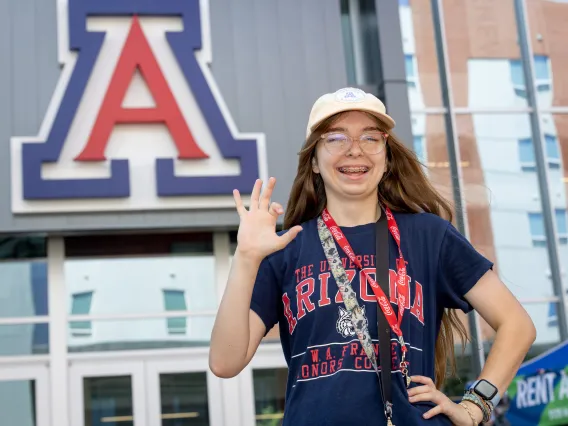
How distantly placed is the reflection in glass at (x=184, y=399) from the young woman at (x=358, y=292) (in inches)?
280

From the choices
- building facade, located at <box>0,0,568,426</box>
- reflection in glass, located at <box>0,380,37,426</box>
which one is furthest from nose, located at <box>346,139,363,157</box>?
reflection in glass, located at <box>0,380,37,426</box>

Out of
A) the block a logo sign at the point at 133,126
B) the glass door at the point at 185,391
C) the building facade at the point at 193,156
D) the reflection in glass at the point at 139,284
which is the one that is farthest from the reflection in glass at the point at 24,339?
the block a logo sign at the point at 133,126

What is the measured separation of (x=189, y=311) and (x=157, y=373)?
72 centimetres

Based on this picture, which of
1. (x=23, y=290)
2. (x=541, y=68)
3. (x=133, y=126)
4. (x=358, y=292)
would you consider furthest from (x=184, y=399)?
(x=358, y=292)

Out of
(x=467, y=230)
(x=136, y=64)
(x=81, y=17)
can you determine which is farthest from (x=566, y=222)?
(x=81, y=17)

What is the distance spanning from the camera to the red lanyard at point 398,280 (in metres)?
2.31

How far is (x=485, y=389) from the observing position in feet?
8.00

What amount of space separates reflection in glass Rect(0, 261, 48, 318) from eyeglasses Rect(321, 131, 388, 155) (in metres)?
7.42

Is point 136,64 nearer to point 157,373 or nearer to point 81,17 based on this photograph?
point 81,17

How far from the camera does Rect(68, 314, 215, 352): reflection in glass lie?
954 centimetres

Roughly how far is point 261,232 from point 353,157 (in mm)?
394

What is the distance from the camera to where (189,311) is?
973cm

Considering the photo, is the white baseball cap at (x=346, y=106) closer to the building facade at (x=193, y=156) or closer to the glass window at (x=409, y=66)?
the building facade at (x=193, y=156)

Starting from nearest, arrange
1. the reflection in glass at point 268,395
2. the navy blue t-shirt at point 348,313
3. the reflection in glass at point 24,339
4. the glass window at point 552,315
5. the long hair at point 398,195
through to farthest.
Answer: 1. the navy blue t-shirt at point 348,313
2. the long hair at point 398,195
3. the reflection in glass at point 24,339
4. the reflection in glass at point 268,395
5. the glass window at point 552,315
